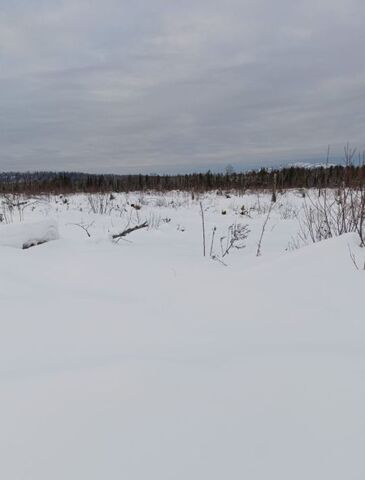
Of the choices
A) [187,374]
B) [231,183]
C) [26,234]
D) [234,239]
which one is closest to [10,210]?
[26,234]

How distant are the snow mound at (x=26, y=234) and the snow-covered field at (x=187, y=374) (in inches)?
39.6

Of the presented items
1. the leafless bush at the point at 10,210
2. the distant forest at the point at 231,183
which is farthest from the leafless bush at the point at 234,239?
the leafless bush at the point at 10,210

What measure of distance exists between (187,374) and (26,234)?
3121 mm

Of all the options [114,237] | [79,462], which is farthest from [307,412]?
[114,237]

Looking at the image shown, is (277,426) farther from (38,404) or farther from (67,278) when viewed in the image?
(67,278)

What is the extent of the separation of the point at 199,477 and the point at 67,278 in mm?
2308

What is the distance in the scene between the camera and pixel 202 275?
3.08m

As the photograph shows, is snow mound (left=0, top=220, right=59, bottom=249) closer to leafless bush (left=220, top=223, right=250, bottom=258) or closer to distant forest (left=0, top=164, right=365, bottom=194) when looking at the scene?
leafless bush (left=220, top=223, right=250, bottom=258)

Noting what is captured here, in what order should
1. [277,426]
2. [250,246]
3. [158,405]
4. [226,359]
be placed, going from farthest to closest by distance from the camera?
[250,246]
[226,359]
[158,405]
[277,426]

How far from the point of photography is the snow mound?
3896 millimetres

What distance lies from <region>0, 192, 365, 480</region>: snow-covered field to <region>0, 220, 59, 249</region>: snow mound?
1.01 metres

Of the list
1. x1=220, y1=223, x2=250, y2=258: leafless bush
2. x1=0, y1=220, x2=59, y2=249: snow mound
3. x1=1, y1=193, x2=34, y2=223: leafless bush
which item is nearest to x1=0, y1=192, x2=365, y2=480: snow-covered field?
x1=0, y1=220, x2=59, y2=249: snow mound

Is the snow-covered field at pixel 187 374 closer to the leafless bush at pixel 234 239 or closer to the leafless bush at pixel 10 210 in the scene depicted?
the leafless bush at pixel 234 239

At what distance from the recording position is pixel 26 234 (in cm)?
397
